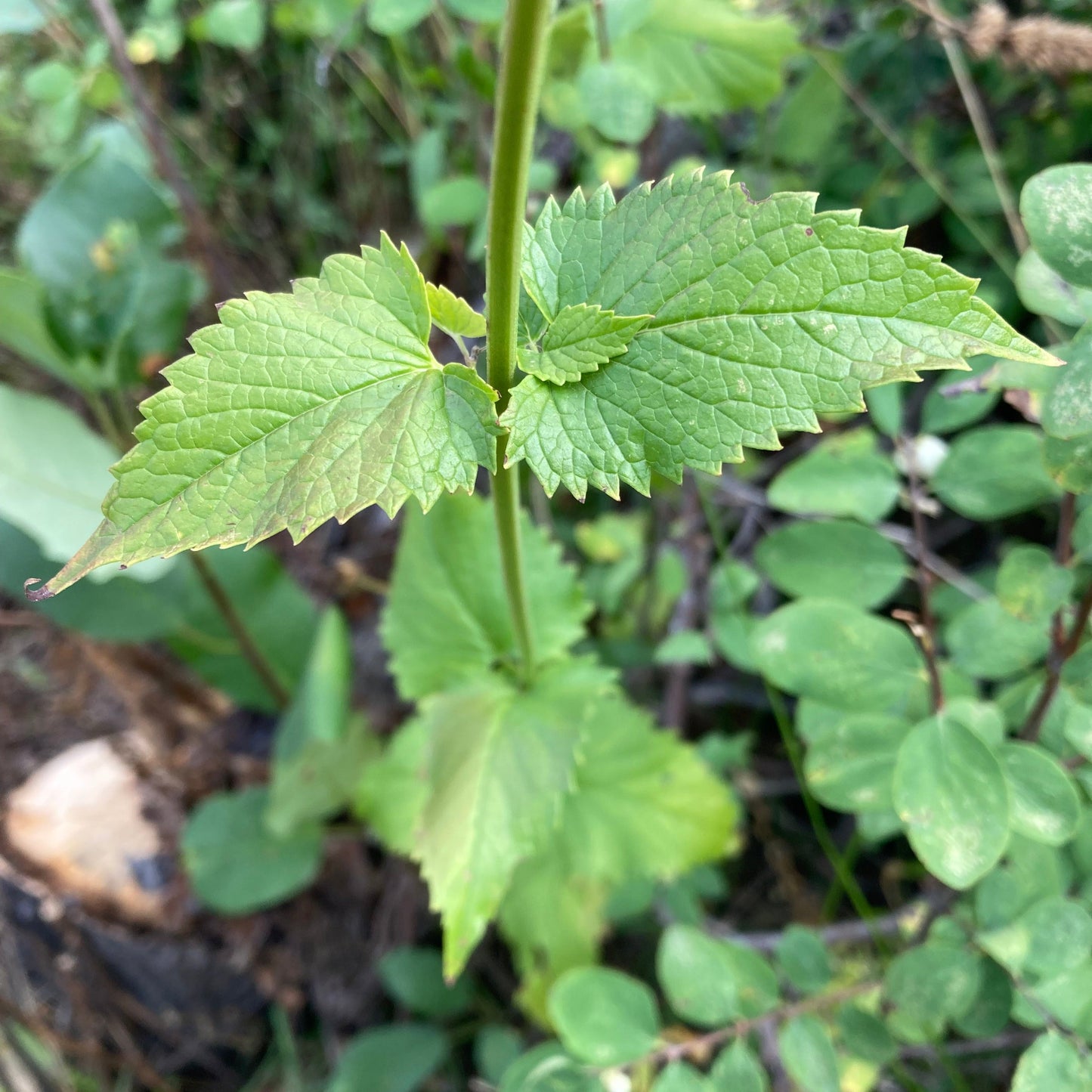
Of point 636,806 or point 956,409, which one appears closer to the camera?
point 956,409

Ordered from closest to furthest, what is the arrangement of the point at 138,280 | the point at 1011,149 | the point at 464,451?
the point at 464,451
the point at 138,280
the point at 1011,149

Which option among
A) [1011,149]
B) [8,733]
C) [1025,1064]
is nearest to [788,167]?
[1011,149]

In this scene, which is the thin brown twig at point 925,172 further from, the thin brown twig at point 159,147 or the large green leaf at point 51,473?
the large green leaf at point 51,473

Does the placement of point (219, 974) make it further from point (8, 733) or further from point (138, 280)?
point (138, 280)

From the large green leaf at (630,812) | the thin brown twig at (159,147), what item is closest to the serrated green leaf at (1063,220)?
the large green leaf at (630,812)

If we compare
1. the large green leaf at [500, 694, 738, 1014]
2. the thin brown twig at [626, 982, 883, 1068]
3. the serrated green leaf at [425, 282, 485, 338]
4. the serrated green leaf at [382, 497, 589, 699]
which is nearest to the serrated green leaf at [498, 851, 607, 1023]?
the large green leaf at [500, 694, 738, 1014]

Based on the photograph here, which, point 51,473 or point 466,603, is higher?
point 51,473

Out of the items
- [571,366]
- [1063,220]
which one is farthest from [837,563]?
[571,366]

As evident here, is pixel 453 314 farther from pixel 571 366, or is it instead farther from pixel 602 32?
pixel 602 32
